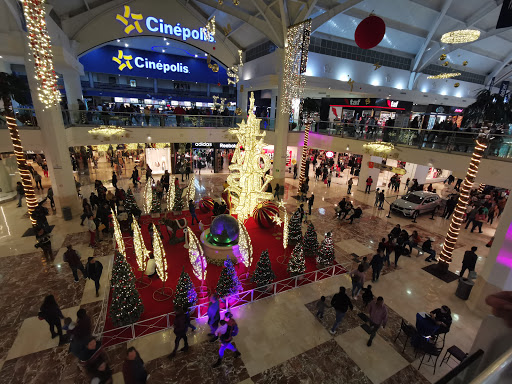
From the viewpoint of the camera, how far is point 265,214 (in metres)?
13.1

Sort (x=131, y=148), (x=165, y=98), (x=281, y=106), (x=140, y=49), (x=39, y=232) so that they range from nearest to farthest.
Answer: (x=39, y=232) < (x=281, y=106) < (x=131, y=148) < (x=140, y=49) < (x=165, y=98)

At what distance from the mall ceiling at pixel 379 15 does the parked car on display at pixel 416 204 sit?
12970 mm

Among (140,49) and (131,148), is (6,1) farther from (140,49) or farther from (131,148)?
(140,49)

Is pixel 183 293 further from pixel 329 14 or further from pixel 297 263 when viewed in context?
pixel 329 14

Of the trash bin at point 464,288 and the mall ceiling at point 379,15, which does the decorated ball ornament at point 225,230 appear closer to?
the trash bin at point 464,288

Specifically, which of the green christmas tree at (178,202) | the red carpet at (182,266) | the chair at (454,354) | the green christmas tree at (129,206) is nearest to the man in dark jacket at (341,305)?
the red carpet at (182,266)

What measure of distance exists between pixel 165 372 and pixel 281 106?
18.0 meters

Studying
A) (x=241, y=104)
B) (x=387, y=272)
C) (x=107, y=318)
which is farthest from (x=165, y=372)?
(x=241, y=104)

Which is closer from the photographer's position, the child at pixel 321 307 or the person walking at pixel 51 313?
the person walking at pixel 51 313

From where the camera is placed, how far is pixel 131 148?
2520 cm

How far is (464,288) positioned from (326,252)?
4.74 metres

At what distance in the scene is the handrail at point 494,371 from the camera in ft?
3.57

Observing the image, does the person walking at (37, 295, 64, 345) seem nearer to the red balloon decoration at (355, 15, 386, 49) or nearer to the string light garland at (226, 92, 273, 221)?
the string light garland at (226, 92, 273, 221)

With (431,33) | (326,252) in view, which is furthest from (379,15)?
(326,252)
